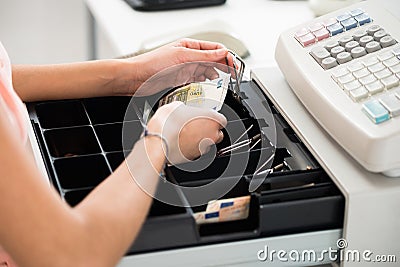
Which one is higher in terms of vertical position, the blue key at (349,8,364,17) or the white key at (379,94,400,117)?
the blue key at (349,8,364,17)

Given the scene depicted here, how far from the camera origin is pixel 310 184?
0.81m

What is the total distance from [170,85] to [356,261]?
15.3 inches

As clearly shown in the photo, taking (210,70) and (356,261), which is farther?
(210,70)

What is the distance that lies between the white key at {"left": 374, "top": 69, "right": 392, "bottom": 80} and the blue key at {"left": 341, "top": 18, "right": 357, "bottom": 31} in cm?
12

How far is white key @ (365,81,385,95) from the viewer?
83cm

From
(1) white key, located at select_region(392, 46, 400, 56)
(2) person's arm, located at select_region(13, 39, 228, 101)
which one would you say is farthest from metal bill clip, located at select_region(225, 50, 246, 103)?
(1) white key, located at select_region(392, 46, 400, 56)

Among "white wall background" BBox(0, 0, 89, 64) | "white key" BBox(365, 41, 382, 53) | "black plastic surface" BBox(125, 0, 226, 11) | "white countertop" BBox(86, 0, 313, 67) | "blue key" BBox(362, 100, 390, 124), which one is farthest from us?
"white wall background" BBox(0, 0, 89, 64)

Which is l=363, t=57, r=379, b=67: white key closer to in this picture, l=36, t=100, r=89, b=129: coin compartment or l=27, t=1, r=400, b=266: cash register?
l=27, t=1, r=400, b=266: cash register

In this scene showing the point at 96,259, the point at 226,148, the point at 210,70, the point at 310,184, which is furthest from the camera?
the point at 210,70

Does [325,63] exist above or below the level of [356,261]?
above

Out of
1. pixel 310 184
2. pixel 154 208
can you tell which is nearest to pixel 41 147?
pixel 154 208

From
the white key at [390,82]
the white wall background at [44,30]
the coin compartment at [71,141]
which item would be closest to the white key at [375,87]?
the white key at [390,82]

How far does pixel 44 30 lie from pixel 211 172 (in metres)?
1.55

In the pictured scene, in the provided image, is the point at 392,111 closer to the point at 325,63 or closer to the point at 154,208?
the point at 325,63
